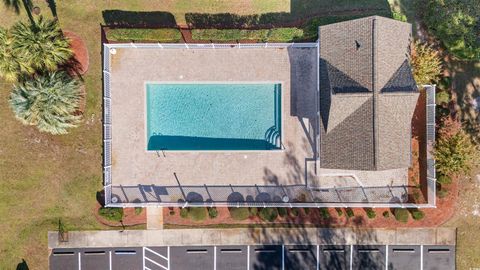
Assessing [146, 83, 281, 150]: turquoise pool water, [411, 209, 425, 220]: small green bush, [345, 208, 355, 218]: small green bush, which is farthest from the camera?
[146, 83, 281, 150]: turquoise pool water

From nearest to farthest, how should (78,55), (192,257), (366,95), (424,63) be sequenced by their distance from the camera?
(366,95), (424,63), (78,55), (192,257)

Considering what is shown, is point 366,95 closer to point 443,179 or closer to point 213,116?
point 443,179

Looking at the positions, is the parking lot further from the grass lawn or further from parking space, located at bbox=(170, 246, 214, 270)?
the grass lawn

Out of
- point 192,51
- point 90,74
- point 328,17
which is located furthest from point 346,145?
point 90,74

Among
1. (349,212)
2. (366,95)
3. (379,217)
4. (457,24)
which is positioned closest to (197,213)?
(349,212)

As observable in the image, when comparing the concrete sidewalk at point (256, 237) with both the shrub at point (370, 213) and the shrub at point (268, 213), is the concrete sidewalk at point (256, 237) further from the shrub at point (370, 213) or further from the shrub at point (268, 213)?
the shrub at point (370, 213)

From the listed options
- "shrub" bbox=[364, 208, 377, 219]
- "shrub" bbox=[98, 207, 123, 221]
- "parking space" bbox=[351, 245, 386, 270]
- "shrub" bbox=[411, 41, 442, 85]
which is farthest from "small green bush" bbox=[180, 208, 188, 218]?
"shrub" bbox=[411, 41, 442, 85]
